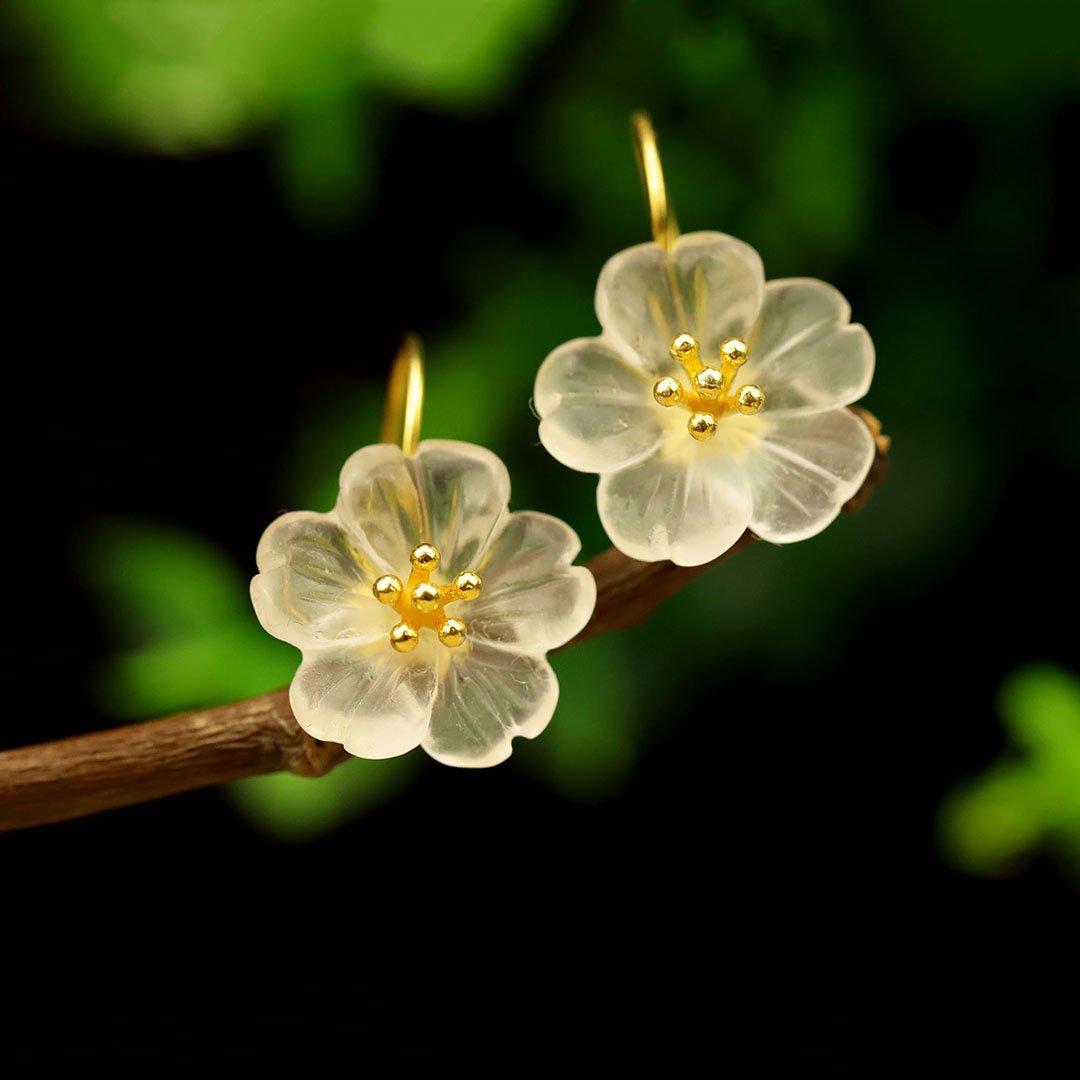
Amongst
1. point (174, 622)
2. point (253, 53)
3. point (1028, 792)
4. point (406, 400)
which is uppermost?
point (253, 53)

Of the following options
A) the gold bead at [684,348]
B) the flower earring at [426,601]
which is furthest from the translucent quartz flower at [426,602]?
the gold bead at [684,348]

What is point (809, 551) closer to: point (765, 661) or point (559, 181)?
point (765, 661)

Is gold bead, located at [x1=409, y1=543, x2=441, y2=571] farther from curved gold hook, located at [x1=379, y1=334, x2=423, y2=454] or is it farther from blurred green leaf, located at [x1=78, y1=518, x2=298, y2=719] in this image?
blurred green leaf, located at [x1=78, y1=518, x2=298, y2=719]

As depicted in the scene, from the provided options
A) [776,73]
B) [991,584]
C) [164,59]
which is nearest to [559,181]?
[776,73]

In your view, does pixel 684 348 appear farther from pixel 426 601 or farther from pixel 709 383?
pixel 426 601

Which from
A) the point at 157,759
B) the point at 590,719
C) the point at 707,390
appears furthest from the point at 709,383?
the point at 590,719

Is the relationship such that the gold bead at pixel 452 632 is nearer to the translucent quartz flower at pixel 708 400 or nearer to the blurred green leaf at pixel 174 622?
the translucent quartz flower at pixel 708 400
